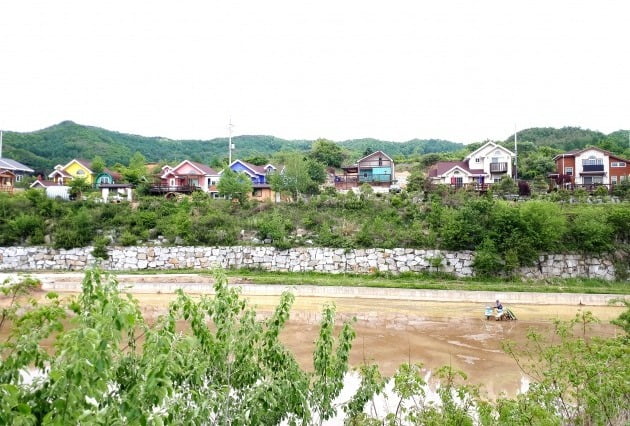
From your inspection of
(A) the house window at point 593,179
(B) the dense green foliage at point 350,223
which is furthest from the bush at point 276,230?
(A) the house window at point 593,179

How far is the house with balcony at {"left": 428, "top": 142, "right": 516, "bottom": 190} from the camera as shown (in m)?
45.4

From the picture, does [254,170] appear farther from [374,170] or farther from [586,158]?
[586,158]

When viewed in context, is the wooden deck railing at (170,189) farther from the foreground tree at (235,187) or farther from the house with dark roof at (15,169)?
the house with dark roof at (15,169)

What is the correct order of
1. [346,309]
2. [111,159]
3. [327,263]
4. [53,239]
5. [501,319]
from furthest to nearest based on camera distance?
[111,159]
[53,239]
[327,263]
[346,309]
[501,319]

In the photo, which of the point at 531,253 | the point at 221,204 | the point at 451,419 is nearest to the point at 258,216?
the point at 221,204

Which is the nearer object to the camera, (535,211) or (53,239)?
(535,211)

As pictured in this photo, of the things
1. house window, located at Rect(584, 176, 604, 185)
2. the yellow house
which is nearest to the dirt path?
house window, located at Rect(584, 176, 604, 185)

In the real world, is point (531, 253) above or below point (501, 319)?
above

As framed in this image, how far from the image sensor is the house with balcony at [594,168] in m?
44.2

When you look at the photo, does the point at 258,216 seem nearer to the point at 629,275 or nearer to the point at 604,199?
the point at 629,275

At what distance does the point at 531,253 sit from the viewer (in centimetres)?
2744

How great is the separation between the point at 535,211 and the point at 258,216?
823 inches

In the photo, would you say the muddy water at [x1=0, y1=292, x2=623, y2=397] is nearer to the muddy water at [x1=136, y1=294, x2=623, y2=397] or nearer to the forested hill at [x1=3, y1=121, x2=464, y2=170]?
the muddy water at [x1=136, y1=294, x2=623, y2=397]

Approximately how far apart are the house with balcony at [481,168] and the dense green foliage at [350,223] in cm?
1021
